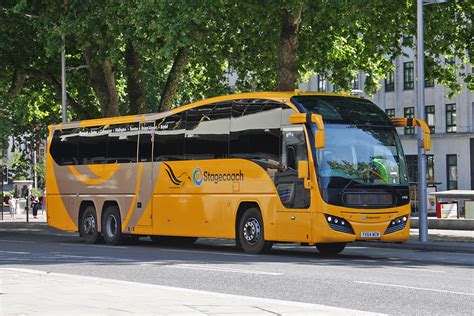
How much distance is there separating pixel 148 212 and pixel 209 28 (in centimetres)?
971

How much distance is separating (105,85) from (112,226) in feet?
47.1

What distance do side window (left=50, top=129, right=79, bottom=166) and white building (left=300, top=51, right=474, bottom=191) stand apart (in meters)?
39.8

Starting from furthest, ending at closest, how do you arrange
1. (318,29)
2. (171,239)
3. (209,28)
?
1. (318,29)
2. (209,28)
3. (171,239)

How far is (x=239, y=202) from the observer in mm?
25000

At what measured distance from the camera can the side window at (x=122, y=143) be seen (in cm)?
2953

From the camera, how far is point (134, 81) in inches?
1732

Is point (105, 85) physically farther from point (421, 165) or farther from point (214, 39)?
point (421, 165)

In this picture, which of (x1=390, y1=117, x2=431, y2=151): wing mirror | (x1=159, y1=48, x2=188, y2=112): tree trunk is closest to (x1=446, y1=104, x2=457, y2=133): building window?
(x1=159, y1=48, x2=188, y2=112): tree trunk

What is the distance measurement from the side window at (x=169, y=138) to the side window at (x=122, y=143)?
112 cm

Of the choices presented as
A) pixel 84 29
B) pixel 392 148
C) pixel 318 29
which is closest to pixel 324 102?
pixel 392 148

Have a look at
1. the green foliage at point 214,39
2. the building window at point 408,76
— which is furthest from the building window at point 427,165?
the green foliage at point 214,39

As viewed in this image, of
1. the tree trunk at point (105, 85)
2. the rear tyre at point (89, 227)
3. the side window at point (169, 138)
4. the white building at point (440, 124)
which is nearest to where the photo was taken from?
the side window at point (169, 138)

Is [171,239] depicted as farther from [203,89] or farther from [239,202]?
[203,89]

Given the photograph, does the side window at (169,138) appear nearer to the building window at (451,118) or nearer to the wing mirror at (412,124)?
the wing mirror at (412,124)
